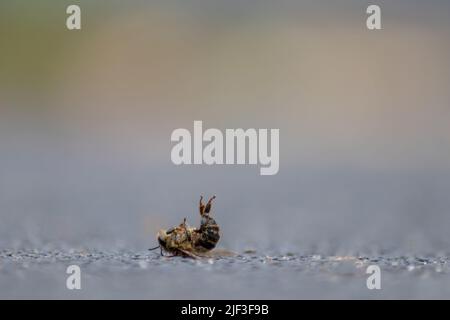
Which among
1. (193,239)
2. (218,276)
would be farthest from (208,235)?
(218,276)

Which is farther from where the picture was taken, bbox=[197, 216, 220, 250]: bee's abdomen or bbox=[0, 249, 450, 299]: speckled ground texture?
bbox=[197, 216, 220, 250]: bee's abdomen

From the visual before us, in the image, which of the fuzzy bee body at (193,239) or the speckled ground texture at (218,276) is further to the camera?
the fuzzy bee body at (193,239)

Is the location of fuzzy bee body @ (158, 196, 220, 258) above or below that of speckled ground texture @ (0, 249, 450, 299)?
above

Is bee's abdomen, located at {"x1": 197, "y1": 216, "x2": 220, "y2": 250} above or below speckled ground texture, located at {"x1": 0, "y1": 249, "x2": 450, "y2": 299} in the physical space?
above

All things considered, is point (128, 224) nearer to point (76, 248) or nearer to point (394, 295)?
point (76, 248)

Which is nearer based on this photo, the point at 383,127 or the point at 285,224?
the point at 285,224

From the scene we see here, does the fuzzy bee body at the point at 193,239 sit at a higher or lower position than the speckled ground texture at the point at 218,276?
higher
